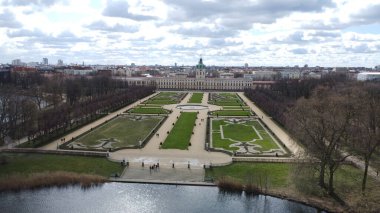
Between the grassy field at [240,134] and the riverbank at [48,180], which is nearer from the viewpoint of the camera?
the riverbank at [48,180]

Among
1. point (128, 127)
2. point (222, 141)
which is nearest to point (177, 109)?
point (128, 127)

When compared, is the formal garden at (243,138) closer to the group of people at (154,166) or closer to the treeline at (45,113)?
the group of people at (154,166)

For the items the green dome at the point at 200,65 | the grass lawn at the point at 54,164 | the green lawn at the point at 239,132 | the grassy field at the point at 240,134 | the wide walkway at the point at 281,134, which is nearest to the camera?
the grass lawn at the point at 54,164

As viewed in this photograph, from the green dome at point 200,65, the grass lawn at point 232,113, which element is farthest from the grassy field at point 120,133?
the green dome at point 200,65

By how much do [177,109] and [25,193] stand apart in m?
58.7

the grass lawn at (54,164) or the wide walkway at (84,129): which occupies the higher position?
the wide walkway at (84,129)

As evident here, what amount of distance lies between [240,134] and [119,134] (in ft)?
60.8

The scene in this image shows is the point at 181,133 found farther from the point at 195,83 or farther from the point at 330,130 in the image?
the point at 195,83

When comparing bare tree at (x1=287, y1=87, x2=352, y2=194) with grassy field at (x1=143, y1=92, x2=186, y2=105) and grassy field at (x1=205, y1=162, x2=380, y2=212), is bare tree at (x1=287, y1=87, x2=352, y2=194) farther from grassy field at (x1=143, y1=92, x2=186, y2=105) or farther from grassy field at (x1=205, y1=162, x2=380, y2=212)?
grassy field at (x1=143, y1=92, x2=186, y2=105)

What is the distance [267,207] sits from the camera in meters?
34.8

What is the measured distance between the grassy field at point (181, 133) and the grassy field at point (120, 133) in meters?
3.89

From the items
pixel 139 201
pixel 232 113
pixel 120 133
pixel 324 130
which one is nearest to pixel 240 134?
pixel 120 133

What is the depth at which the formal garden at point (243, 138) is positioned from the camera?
170 ft

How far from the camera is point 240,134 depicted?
206 feet
